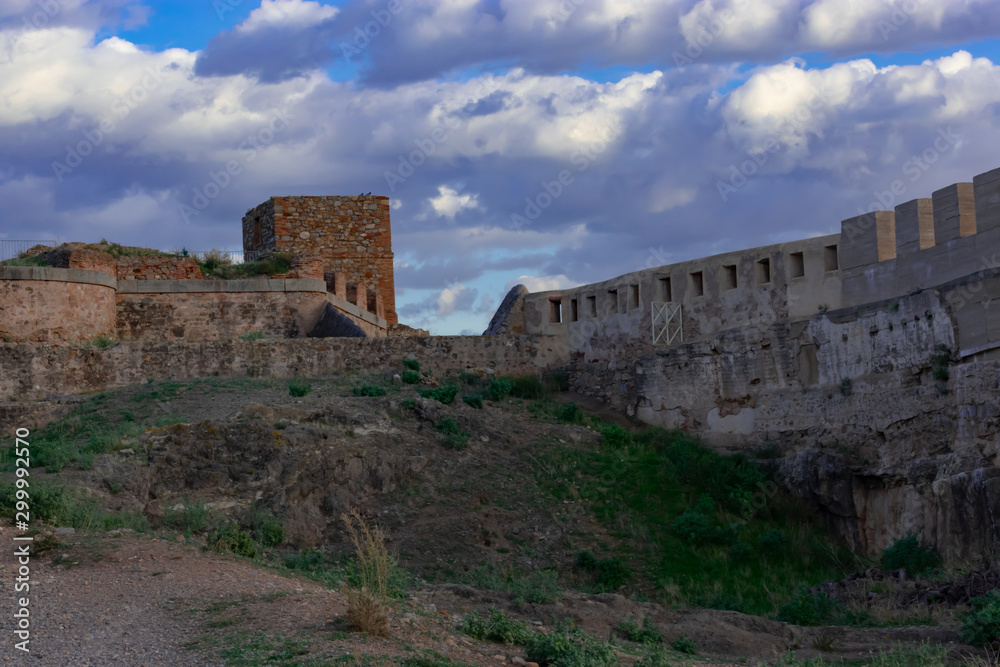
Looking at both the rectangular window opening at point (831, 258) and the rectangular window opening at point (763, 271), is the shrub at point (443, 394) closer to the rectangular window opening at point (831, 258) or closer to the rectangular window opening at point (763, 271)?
the rectangular window opening at point (763, 271)

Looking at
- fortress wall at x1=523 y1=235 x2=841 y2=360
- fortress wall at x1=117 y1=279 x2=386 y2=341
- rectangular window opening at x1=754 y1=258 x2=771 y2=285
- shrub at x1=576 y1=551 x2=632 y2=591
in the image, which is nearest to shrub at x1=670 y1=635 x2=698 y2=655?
shrub at x1=576 y1=551 x2=632 y2=591

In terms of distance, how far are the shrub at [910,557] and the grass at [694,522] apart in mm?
906

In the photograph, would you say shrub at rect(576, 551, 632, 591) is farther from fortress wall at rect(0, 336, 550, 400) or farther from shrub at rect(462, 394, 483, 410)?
fortress wall at rect(0, 336, 550, 400)

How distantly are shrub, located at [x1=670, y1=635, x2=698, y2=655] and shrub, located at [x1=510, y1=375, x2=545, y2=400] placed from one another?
35.3ft

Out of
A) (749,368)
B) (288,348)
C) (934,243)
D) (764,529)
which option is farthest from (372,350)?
(934,243)

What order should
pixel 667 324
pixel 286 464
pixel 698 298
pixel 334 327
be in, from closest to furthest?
pixel 286 464 < pixel 698 298 < pixel 667 324 < pixel 334 327

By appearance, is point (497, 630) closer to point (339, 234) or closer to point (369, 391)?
point (369, 391)

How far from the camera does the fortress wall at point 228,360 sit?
65.4 feet

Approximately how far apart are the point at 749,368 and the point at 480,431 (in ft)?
14.3

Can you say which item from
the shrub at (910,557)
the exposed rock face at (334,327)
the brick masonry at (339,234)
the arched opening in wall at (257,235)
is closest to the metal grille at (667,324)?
the exposed rock face at (334,327)

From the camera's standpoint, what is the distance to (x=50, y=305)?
21062 millimetres

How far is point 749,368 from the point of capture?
1806 cm

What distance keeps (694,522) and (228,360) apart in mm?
9188

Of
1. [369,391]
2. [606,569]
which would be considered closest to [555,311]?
[369,391]
